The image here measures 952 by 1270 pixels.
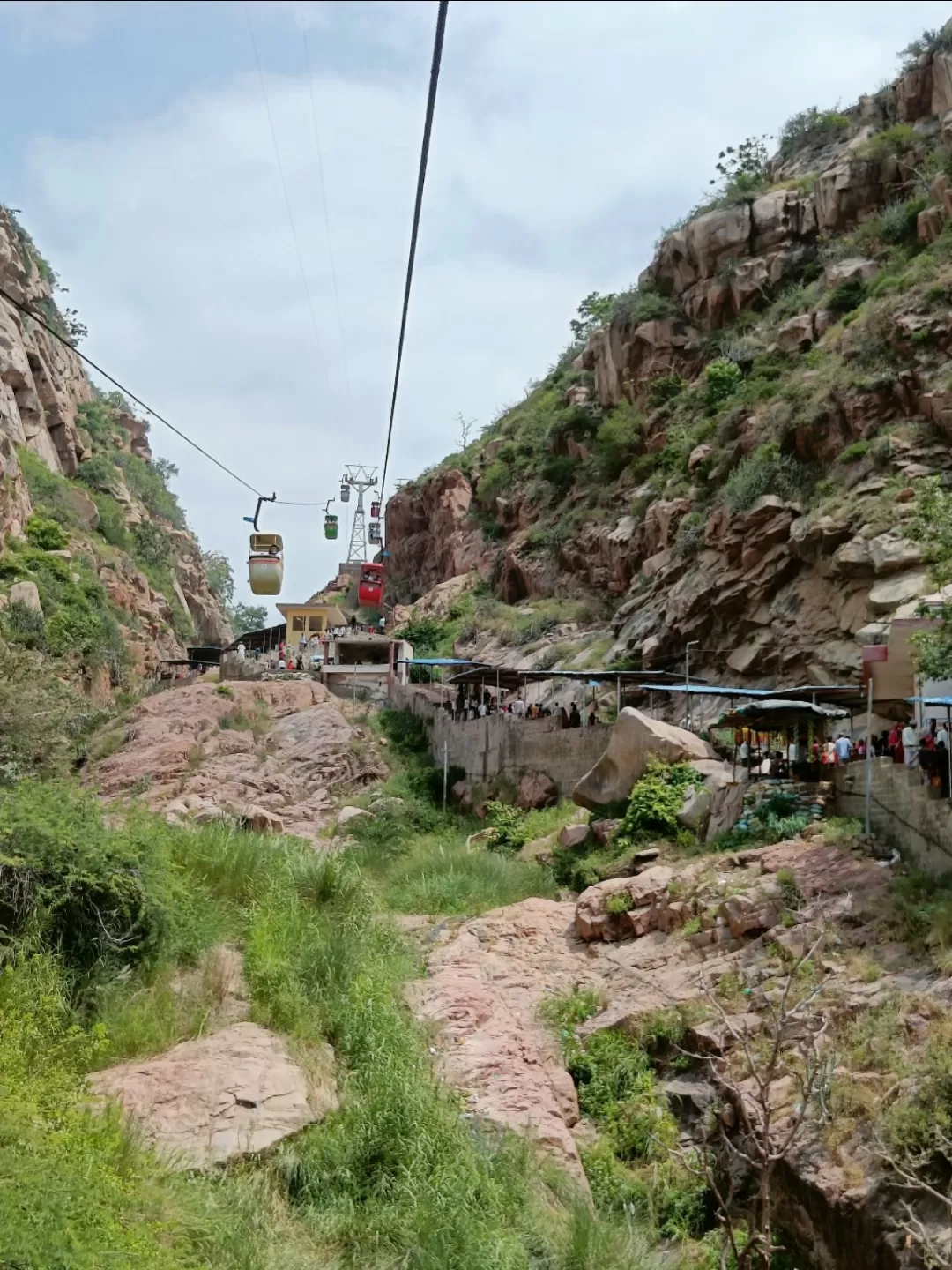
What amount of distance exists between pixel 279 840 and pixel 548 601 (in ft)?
94.5

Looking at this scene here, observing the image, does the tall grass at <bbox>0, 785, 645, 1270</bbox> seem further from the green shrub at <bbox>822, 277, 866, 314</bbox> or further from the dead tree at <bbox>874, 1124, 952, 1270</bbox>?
the green shrub at <bbox>822, 277, 866, 314</bbox>

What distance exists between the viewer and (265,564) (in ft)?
81.4

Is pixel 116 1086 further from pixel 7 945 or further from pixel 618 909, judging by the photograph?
pixel 618 909

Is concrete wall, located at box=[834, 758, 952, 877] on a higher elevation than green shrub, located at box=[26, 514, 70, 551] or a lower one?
lower

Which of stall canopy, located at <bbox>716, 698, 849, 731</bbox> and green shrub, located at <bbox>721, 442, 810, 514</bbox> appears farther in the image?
green shrub, located at <bbox>721, 442, 810, 514</bbox>

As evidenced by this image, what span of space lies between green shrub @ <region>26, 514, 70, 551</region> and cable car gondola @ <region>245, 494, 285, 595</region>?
22260mm

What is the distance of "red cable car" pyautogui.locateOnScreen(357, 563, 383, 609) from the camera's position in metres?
44.4

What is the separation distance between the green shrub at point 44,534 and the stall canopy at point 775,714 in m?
32.8

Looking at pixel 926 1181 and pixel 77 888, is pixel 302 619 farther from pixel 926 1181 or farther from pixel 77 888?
pixel 926 1181

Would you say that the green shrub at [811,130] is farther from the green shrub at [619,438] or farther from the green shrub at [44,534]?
the green shrub at [44,534]

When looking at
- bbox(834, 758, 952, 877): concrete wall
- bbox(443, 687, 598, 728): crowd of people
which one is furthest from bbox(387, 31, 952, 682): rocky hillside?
bbox(834, 758, 952, 877): concrete wall

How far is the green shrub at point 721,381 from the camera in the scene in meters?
38.9

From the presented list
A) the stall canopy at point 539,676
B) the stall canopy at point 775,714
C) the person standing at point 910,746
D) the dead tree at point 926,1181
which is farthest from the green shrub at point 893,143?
the dead tree at point 926,1181

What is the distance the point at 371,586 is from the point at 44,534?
13.8m
